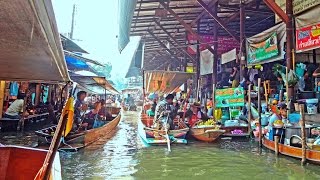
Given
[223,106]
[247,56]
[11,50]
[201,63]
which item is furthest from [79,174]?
[201,63]

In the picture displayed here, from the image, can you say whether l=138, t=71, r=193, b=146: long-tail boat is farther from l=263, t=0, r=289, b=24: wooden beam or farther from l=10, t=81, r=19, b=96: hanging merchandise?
l=10, t=81, r=19, b=96: hanging merchandise

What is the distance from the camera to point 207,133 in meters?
10.0

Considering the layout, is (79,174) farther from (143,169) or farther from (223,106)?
(223,106)

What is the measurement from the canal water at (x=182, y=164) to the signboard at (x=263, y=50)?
3.25 m

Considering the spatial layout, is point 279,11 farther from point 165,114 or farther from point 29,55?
point 29,55

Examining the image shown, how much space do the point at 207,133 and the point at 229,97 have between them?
214 cm

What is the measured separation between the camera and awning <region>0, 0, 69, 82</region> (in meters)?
1.47

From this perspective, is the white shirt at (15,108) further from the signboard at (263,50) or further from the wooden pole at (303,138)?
the wooden pole at (303,138)

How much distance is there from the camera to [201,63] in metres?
16.7

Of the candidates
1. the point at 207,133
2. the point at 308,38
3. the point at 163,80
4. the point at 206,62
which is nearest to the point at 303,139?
the point at 308,38

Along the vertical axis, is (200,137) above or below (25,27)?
below

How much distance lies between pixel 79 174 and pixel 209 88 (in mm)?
12277

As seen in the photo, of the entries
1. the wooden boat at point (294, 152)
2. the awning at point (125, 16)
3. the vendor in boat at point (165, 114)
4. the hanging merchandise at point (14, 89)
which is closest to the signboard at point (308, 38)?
the wooden boat at point (294, 152)

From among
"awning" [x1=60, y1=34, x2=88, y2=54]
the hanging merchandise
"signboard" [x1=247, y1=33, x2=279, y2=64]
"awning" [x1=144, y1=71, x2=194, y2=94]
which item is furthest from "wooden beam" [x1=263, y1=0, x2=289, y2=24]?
the hanging merchandise
